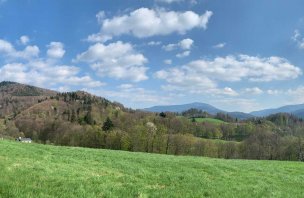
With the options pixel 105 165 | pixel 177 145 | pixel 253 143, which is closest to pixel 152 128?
pixel 177 145

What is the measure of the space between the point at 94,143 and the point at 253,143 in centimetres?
5975

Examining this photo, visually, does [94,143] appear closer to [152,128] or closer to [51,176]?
[152,128]

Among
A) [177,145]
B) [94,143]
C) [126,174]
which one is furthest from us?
[94,143]

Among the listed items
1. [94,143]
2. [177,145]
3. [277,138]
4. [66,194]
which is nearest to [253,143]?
[277,138]

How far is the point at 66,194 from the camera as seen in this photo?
11.8 meters

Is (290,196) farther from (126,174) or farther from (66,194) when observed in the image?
(66,194)

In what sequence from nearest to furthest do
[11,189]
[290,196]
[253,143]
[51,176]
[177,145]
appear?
[11,189] → [51,176] → [290,196] → [177,145] → [253,143]

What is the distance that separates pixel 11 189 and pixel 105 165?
35.7 ft

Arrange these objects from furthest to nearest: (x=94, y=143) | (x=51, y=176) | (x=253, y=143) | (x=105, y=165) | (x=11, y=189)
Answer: (x=253, y=143), (x=94, y=143), (x=105, y=165), (x=51, y=176), (x=11, y=189)

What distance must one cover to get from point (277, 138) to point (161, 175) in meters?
136

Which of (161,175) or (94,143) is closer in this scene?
(161,175)

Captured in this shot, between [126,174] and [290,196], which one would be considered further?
[126,174]

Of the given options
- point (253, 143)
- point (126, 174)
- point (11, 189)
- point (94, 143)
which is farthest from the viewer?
point (253, 143)

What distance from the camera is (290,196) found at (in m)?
16.4
